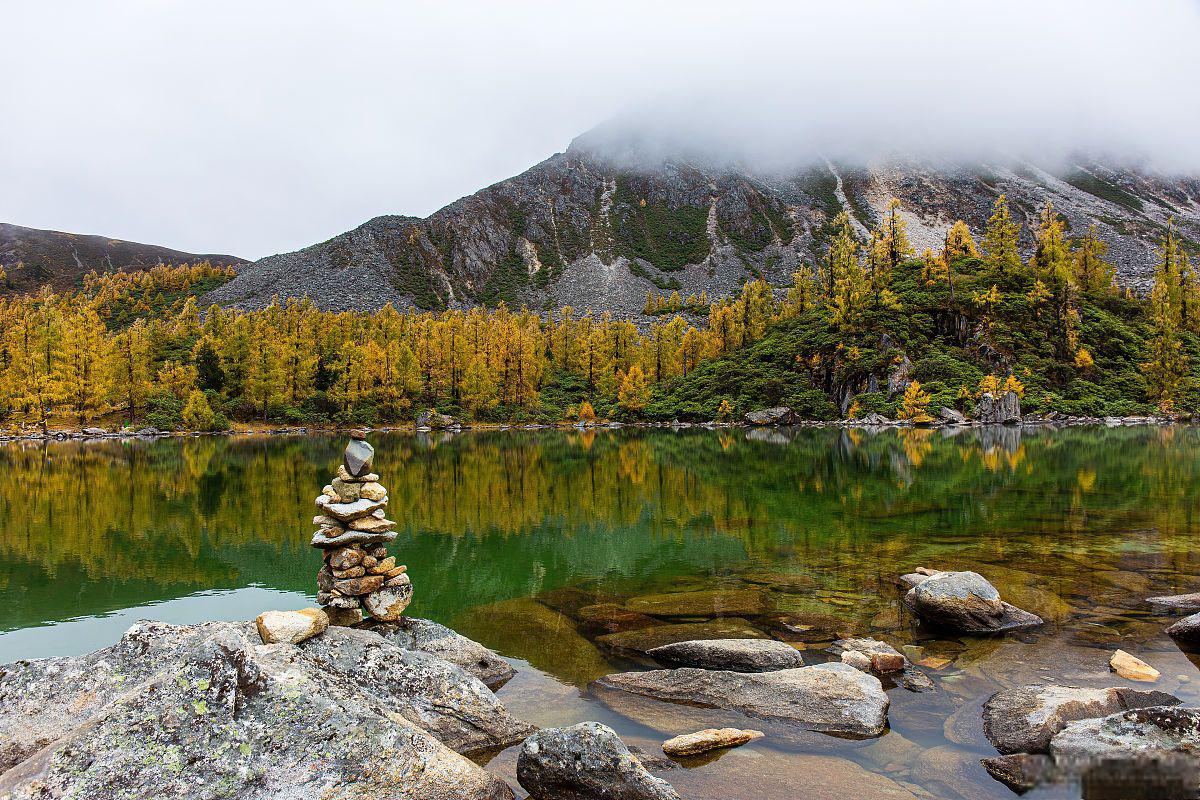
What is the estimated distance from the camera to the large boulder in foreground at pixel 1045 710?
7320 millimetres

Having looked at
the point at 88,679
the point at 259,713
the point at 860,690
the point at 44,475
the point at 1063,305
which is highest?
the point at 1063,305

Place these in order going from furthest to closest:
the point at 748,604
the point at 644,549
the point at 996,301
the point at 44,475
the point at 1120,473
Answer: the point at 996,301, the point at 44,475, the point at 1120,473, the point at 644,549, the point at 748,604

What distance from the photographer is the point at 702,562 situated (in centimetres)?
1772

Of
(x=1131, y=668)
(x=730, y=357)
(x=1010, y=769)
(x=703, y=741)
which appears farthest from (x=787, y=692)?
(x=730, y=357)

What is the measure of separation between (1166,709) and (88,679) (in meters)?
11.8

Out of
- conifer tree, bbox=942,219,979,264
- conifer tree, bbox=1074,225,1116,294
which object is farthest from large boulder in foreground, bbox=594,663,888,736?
conifer tree, bbox=1074,225,1116,294

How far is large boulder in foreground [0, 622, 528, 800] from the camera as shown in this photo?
207 inches

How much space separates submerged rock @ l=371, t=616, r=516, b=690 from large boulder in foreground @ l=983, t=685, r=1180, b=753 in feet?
23.0

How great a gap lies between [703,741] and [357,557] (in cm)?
653

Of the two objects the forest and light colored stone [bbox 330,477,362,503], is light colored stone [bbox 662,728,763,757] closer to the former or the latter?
light colored stone [bbox 330,477,362,503]

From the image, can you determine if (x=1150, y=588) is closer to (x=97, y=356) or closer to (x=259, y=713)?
(x=259, y=713)

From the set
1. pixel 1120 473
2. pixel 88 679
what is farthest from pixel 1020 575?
pixel 1120 473

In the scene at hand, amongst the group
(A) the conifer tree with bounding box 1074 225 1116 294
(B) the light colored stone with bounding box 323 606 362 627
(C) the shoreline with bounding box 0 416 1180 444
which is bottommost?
(C) the shoreline with bounding box 0 416 1180 444

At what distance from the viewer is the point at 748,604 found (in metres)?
13.8
